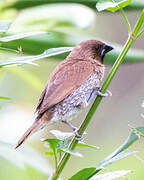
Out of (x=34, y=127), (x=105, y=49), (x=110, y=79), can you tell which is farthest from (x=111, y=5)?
(x=105, y=49)

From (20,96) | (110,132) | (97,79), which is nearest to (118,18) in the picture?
(110,132)

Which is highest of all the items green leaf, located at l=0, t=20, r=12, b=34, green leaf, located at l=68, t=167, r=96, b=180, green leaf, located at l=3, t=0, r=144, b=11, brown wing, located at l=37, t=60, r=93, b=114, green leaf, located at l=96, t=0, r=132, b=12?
green leaf, located at l=96, t=0, r=132, b=12

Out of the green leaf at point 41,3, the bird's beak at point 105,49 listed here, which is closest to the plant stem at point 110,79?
the green leaf at point 41,3

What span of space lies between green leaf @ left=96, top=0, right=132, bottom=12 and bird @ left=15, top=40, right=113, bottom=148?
1.80 ft

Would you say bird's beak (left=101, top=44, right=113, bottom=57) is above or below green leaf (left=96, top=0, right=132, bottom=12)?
below

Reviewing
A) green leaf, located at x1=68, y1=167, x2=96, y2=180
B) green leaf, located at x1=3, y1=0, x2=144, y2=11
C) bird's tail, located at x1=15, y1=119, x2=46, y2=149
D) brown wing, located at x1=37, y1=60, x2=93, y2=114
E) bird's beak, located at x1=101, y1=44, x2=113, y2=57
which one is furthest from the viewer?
bird's beak, located at x1=101, y1=44, x2=113, y2=57

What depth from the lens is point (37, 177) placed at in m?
2.01

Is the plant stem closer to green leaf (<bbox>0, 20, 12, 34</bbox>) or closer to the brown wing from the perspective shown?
green leaf (<bbox>0, 20, 12, 34</bbox>)

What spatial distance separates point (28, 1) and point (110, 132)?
12.5ft

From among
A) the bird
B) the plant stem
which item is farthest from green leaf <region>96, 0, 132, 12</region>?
the bird

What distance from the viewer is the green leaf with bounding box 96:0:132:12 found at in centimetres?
128

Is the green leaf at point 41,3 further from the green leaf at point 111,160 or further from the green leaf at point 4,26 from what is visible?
the green leaf at point 111,160

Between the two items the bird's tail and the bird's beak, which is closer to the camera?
the bird's tail

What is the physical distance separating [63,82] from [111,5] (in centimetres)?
70
